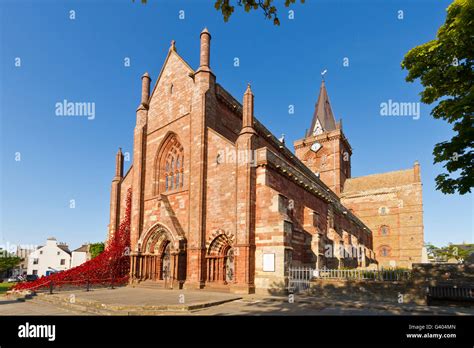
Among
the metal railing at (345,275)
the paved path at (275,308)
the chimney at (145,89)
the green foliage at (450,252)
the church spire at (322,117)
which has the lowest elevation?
the green foliage at (450,252)

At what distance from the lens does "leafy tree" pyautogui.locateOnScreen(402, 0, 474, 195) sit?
11.8 metres

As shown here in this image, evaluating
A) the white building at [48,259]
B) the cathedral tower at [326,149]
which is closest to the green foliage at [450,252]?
the cathedral tower at [326,149]

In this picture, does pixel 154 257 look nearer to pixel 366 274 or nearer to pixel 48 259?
pixel 366 274

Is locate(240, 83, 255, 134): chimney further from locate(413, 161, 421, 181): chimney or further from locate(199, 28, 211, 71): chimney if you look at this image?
locate(413, 161, 421, 181): chimney

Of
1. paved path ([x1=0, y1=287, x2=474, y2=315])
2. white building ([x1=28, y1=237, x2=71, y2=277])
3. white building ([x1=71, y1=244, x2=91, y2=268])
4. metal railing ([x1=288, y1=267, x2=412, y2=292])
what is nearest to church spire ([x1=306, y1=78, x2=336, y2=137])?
metal railing ([x1=288, y1=267, x2=412, y2=292])

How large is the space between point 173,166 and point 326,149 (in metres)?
36.5

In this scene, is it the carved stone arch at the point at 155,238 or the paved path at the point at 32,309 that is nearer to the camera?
the paved path at the point at 32,309

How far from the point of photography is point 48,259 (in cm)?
6606

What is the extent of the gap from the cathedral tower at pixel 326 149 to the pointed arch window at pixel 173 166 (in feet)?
117

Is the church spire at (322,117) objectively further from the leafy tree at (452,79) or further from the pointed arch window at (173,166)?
the leafy tree at (452,79)

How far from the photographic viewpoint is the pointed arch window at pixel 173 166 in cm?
2141

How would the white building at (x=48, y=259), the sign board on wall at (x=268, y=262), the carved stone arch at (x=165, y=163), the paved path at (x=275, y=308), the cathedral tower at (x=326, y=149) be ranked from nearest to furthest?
the paved path at (x=275, y=308)
the sign board on wall at (x=268, y=262)
the carved stone arch at (x=165, y=163)
the cathedral tower at (x=326, y=149)
the white building at (x=48, y=259)
